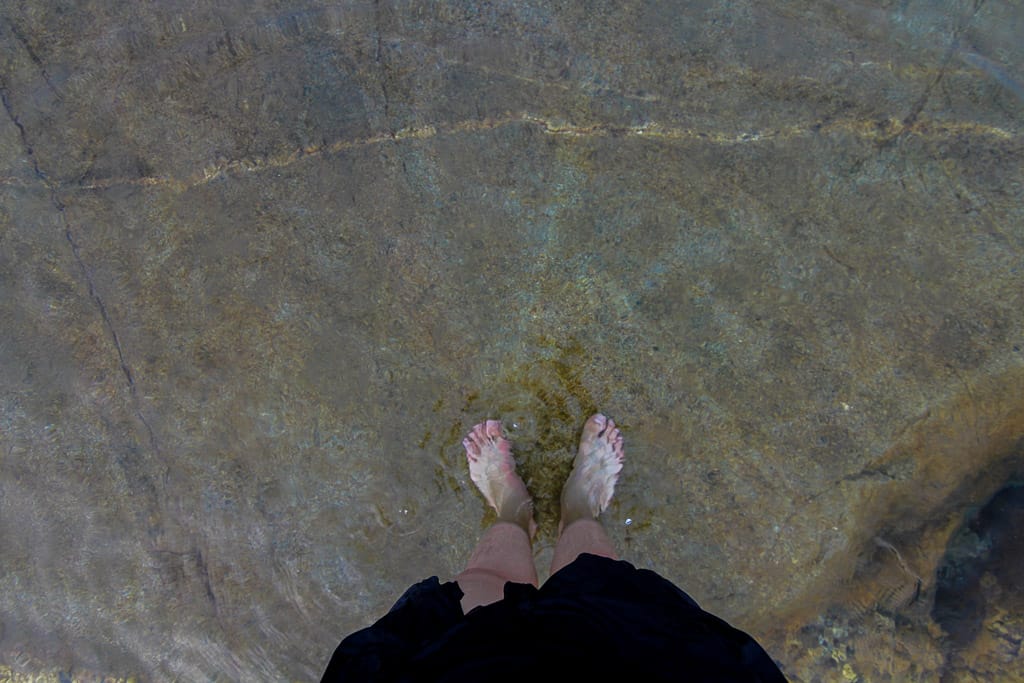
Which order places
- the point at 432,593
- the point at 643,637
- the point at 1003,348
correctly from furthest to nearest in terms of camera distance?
the point at 1003,348 → the point at 432,593 → the point at 643,637

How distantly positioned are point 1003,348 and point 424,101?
2.24 m

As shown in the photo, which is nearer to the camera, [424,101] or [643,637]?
[643,637]

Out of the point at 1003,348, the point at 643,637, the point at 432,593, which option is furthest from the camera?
the point at 1003,348

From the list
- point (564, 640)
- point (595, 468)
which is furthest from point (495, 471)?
point (564, 640)

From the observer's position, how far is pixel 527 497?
7.77 feet

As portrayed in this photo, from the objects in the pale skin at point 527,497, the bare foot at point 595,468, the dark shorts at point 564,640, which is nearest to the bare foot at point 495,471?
the pale skin at point 527,497

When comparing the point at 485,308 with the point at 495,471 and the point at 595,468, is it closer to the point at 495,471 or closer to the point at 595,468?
the point at 495,471

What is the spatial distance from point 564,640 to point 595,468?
0.85 meters

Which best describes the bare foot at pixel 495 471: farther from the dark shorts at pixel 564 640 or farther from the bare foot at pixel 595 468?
the dark shorts at pixel 564 640

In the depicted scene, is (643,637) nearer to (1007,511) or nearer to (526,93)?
(1007,511)

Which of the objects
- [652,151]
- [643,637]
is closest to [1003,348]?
[652,151]

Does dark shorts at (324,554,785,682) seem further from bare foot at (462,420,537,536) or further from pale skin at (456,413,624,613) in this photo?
bare foot at (462,420,537,536)

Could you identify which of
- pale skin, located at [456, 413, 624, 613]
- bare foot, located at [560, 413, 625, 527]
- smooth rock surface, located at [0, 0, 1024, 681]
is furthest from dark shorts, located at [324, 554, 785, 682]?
smooth rock surface, located at [0, 0, 1024, 681]

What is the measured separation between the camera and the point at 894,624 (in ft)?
7.54
